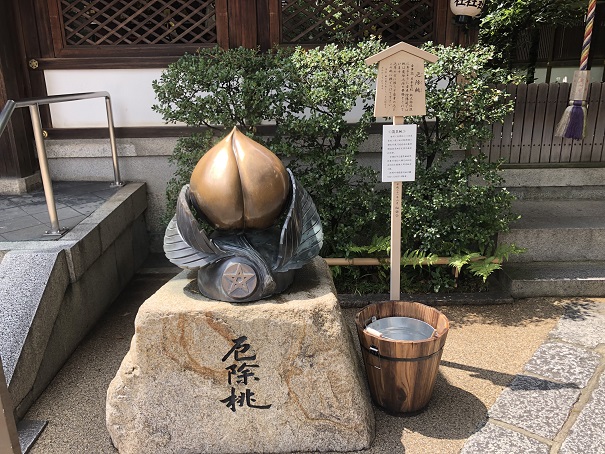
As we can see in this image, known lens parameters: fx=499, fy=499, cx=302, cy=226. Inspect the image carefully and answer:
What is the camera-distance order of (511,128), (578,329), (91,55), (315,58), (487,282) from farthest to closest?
(511,128) < (91,55) < (487,282) < (315,58) < (578,329)

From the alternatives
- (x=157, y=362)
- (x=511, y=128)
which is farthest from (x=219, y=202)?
(x=511, y=128)

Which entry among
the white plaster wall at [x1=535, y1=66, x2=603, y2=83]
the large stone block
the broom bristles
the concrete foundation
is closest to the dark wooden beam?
the concrete foundation

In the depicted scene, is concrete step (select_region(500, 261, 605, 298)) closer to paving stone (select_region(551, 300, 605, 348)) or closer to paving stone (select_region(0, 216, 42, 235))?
paving stone (select_region(551, 300, 605, 348))

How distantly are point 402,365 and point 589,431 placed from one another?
1220 millimetres

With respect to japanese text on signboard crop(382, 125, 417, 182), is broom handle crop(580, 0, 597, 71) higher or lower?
higher

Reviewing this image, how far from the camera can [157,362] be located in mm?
2859

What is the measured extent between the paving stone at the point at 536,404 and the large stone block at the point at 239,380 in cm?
Answer: 97

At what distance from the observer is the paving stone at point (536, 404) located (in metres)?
3.14

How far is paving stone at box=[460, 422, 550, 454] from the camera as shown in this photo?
2.93 meters

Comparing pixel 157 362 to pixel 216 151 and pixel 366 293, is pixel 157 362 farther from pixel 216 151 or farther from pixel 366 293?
pixel 366 293

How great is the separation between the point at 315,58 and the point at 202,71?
1.13 meters

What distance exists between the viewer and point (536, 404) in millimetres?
3336

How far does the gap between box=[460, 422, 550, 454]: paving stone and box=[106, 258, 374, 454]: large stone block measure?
622mm

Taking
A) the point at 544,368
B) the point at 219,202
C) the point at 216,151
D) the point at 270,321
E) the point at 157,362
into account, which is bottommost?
the point at 544,368
